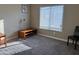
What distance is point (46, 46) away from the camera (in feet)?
6.13

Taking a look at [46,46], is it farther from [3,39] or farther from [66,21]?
[3,39]

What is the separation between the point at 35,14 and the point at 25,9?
0.69 feet

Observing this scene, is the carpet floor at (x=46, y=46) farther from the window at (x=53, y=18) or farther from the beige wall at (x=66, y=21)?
the window at (x=53, y=18)

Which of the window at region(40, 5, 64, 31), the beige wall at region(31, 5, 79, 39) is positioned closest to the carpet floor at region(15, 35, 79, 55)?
the beige wall at region(31, 5, 79, 39)

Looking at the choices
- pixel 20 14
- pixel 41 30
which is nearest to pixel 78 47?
pixel 41 30

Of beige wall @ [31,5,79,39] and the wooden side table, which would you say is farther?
beige wall @ [31,5,79,39]

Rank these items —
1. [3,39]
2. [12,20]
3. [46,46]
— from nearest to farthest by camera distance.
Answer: [3,39]
[12,20]
[46,46]

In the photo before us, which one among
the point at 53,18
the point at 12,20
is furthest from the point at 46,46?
the point at 12,20

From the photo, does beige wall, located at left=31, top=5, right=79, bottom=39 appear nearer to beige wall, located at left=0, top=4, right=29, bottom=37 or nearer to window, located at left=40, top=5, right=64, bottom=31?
window, located at left=40, top=5, right=64, bottom=31

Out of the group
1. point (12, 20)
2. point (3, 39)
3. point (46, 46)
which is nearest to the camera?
point (3, 39)

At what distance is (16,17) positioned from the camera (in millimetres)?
1704

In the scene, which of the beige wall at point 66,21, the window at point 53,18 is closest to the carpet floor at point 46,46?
the beige wall at point 66,21

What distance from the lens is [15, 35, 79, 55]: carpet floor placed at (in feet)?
5.85
